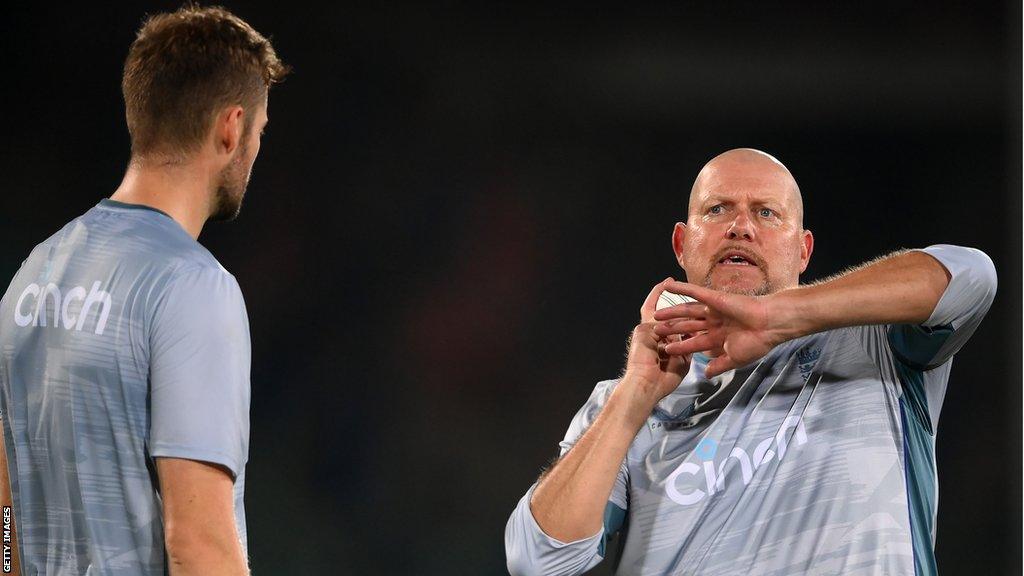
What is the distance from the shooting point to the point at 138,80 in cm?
104

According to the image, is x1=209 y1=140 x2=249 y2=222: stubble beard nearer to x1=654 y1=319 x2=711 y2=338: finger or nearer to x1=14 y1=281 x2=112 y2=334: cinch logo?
x1=14 y1=281 x2=112 y2=334: cinch logo

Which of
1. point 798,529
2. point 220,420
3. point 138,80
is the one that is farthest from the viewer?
point 798,529

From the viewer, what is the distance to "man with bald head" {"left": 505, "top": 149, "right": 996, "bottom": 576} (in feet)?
4.01

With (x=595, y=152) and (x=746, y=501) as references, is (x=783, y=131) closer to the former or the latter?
(x=595, y=152)

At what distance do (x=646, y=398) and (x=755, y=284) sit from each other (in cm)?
32

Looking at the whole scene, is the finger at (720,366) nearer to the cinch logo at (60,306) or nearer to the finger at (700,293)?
the finger at (700,293)

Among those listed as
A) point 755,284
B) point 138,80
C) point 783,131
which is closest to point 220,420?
point 138,80

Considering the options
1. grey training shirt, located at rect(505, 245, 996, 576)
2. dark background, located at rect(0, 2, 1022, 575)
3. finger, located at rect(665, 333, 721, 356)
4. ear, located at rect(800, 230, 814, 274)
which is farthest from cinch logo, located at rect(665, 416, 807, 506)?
dark background, located at rect(0, 2, 1022, 575)

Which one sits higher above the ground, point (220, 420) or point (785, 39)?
point (785, 39)

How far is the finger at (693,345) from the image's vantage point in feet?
4.23

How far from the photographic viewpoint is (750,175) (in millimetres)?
1613

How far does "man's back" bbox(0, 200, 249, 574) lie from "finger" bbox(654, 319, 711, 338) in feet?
1.97

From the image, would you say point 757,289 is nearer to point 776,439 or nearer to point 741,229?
point 741,229

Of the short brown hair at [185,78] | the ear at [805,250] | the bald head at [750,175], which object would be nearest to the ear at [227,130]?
the short brown hair at [185,78]
